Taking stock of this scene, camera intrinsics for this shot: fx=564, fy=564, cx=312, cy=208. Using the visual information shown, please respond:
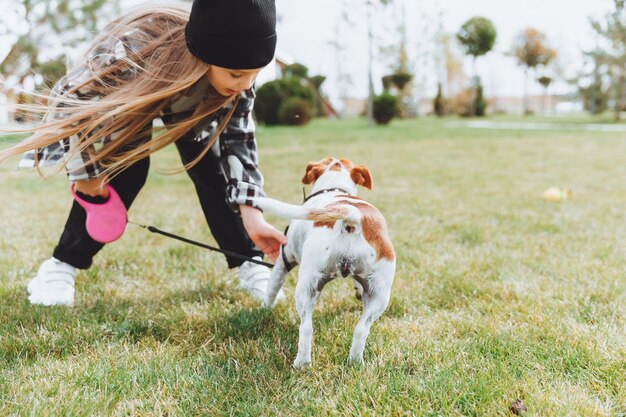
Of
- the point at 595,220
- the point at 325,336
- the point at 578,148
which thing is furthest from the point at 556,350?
the point at 578,148

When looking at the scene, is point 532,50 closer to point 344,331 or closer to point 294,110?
point 294,110

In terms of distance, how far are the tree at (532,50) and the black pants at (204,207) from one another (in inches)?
1335

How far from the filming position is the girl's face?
212 cm

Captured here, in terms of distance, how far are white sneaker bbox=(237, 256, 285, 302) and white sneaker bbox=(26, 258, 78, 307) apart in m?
0.82

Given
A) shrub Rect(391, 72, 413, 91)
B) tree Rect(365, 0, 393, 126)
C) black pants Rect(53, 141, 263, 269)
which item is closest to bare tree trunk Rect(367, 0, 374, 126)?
tree Rect(365, 0, 393, 126)

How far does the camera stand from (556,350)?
80.4 inches

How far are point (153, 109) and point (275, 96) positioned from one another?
13918mm

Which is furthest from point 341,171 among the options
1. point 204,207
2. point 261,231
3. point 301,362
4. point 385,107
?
point 385,107

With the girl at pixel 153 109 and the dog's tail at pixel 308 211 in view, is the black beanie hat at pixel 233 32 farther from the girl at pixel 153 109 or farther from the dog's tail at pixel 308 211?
the dog's tail at pixel 308 211

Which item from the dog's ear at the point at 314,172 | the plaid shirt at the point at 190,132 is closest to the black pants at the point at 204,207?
the plaid shirt at the point at 190,132

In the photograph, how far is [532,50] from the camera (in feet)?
108

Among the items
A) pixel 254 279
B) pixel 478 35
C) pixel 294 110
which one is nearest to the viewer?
pixel 254 279

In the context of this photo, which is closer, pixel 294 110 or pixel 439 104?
pixel 294 110

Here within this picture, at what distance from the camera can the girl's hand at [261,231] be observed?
2.30 metres
